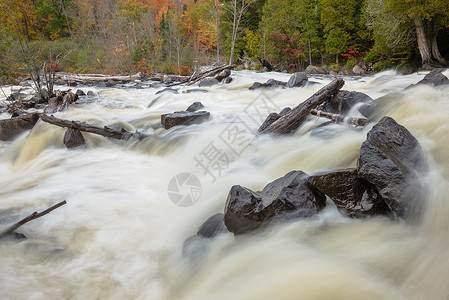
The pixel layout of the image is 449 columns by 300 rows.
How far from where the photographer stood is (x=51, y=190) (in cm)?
309

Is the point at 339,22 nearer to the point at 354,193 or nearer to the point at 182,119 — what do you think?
the point at 182,119

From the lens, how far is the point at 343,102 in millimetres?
3920

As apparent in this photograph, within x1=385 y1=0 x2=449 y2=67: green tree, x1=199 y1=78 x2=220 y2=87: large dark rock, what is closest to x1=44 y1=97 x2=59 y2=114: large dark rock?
x1=199 y1=78 x2=220 y2=87: large dark rock

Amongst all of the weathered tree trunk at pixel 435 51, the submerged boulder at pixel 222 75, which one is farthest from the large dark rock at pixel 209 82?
the weathered tree trunk at pixel 435 51

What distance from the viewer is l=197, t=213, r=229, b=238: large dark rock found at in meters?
2.14

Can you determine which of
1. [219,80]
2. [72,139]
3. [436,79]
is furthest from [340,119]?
[219,80]

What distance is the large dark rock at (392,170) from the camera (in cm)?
178

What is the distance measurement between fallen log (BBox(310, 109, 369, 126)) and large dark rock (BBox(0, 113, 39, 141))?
526cm

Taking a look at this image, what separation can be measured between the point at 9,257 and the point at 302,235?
2.04m

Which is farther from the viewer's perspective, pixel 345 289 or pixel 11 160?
pixel 11 160

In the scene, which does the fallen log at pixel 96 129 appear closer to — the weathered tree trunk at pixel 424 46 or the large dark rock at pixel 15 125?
the large dark rock at pixel 15 125

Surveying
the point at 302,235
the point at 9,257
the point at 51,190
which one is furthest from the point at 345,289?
the point at 51,190

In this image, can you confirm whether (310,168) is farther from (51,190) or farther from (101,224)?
(51,190)

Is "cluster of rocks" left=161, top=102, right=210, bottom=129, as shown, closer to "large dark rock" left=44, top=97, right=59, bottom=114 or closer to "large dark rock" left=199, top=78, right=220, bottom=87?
"large dark rock" left=44, top=97, right=59, bottom=114
